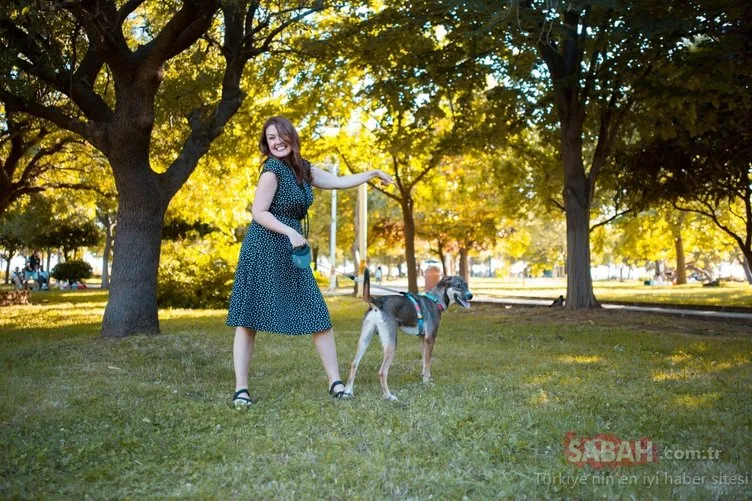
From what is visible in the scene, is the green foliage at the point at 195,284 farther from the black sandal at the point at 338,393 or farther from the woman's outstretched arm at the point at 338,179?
the black sandal at the point at 338,393

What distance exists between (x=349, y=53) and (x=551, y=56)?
4785 millimetres

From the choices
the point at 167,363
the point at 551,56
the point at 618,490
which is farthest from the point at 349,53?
the point at 618,490

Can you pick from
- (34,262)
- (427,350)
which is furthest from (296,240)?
(34,262)

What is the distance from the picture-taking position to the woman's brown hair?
627 cm

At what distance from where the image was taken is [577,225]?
55.2 ft

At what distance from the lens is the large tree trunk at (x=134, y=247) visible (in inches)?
452

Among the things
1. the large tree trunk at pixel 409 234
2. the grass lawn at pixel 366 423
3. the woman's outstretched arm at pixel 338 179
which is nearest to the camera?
the grass lawn at pixel 366 423

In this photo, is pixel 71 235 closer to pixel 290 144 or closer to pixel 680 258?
pixel 680 258

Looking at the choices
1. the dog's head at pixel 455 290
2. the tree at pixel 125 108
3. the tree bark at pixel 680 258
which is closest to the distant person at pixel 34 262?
the tree at pixel 125 108

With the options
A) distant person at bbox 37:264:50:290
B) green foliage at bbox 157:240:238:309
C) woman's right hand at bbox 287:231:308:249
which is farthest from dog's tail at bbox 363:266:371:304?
distant person at bbox 37:264:50:290

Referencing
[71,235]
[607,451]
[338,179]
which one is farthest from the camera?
[71,235]

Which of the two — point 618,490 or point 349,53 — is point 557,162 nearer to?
point 349,53

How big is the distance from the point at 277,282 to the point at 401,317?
1.28 m

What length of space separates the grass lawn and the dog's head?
2.68 feet
